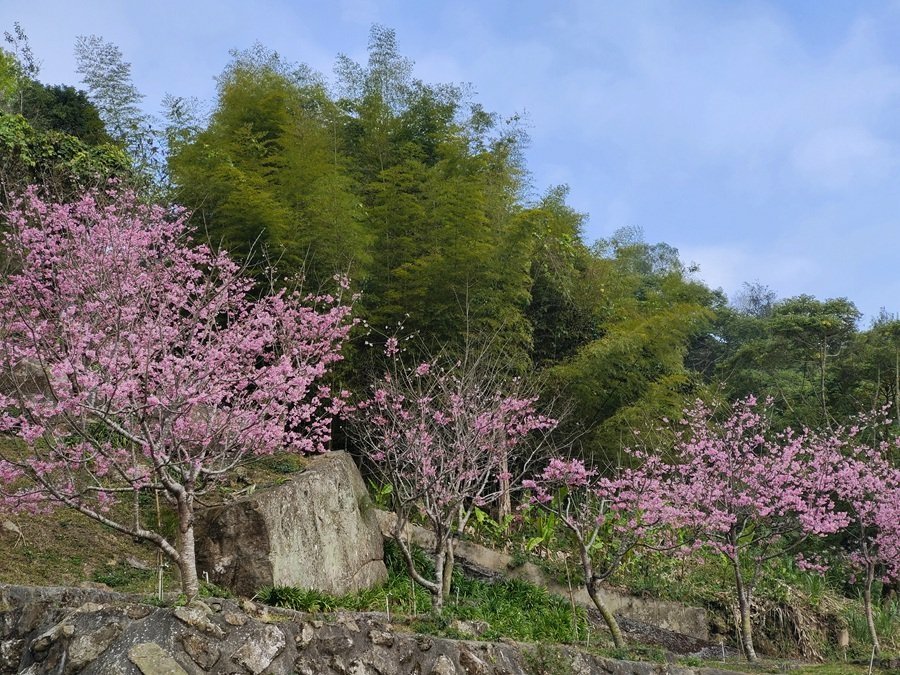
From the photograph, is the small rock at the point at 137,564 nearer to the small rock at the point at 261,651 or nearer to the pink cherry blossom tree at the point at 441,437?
the pink cherry blossom tree at the point at 441,437

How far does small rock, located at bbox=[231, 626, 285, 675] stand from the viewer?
5.27m

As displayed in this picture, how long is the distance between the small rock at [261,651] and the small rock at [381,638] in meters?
0.73

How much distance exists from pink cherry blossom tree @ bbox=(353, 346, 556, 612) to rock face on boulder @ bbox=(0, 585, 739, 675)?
2.00 metres

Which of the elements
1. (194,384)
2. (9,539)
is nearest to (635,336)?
(194,384)

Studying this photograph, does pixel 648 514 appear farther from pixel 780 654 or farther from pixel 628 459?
pixel 780 654

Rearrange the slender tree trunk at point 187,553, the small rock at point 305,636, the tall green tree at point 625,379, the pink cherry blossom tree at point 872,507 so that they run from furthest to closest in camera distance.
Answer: the tall green tree at point 625,379 < the pink cherry blossom tree at point 872,507 < the slender tree trunk at point 187,553 < the small rock at point 305,636

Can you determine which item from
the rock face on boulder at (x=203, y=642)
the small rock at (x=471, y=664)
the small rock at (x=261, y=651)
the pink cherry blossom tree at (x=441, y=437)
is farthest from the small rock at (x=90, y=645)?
the pink cherry blossom tree at (x=441, y=437)

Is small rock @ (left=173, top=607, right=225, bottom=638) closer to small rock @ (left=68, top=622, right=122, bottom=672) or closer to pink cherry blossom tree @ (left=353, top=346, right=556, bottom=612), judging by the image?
small rock @ (left=68, top=622, right=122, bottom=672)

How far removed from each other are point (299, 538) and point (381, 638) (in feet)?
9.79

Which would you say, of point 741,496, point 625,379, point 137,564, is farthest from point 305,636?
point 625,379

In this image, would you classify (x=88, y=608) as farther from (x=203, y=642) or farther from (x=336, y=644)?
(x=336, y=644)

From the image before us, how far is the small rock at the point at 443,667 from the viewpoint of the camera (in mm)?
5961

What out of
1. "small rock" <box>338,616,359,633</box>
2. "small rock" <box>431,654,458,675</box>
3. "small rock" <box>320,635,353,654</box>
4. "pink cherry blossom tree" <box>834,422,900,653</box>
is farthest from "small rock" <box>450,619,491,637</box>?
"pink cherry blossom tree" <box>834,422,900,653</box>

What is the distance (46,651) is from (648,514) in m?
7.62
